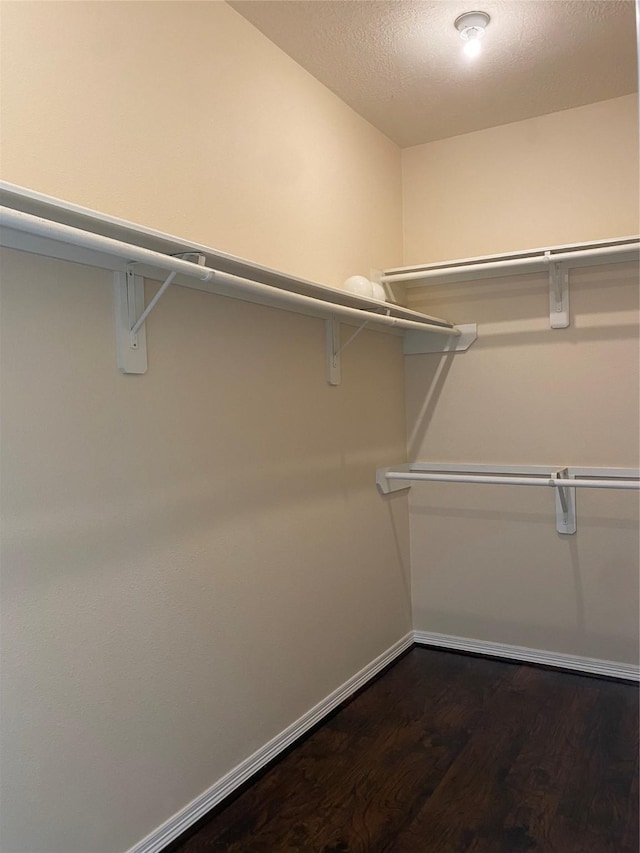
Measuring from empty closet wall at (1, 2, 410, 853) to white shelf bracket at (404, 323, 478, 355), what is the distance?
0.61 metres

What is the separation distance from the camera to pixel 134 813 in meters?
1.71

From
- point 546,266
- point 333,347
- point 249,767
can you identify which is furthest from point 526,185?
point 249,767

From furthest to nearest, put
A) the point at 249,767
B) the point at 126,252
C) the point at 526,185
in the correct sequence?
the point at 526,185 → the point at 249,767 → the point at 126,252

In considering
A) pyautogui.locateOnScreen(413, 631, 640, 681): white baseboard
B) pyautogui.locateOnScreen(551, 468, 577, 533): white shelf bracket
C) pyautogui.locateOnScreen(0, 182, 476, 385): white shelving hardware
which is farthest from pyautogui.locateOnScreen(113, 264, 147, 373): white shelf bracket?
pyautogui.locateOnScreen(413, 631, 640, 681): white baseboard

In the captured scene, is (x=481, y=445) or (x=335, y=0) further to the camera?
(x=481, y=445)

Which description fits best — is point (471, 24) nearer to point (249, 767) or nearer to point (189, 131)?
point (189, 131)

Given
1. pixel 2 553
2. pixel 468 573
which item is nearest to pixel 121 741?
pixel 2 553

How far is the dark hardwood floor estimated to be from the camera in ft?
→ 6.01

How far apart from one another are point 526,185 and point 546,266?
0.42 metres

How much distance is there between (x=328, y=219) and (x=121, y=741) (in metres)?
1.98

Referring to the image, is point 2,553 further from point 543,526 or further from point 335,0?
point 543,526

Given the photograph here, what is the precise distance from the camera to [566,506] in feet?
9.45

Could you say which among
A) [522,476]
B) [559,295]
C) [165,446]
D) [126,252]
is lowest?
[522,476]

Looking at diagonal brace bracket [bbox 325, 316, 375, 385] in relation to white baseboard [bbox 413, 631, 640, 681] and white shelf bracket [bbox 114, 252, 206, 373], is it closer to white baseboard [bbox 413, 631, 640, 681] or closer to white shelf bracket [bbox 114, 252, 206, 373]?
white shelf bracket [bbox 114, 252, 206, 373]
